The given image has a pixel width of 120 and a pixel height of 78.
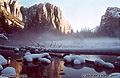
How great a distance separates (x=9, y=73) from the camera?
5.82 meters

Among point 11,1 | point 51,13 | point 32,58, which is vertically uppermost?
point 11,1

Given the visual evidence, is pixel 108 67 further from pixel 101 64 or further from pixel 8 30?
pixel 8 30

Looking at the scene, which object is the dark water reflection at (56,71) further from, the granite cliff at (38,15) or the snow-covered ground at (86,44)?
the granite cliff at (38,15)

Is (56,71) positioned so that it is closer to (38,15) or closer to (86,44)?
(86,44)

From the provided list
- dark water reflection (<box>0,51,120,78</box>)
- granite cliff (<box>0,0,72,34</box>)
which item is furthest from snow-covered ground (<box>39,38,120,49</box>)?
granite cliff (<box>0,0,72,34</box>)

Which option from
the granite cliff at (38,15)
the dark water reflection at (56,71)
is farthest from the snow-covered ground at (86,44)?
the granite cliff at (38,15)

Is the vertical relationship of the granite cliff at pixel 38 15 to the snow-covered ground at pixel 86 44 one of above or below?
above

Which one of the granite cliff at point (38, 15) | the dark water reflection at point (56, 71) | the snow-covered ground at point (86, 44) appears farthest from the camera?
the granite cliff at point (38, 15)

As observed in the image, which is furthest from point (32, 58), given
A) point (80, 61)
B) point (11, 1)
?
point (11, 1)

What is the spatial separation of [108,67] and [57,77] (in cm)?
593

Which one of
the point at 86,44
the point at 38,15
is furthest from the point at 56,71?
the point at 38,15

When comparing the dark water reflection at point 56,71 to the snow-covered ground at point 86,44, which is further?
the snow-covered ground at point 86,44

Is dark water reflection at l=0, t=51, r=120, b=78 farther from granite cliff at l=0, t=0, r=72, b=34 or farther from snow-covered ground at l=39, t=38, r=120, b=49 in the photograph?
granite cliff at l=0, t=0, r=72, b=34

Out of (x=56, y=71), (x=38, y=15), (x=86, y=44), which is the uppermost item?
(x=38, y=15)
